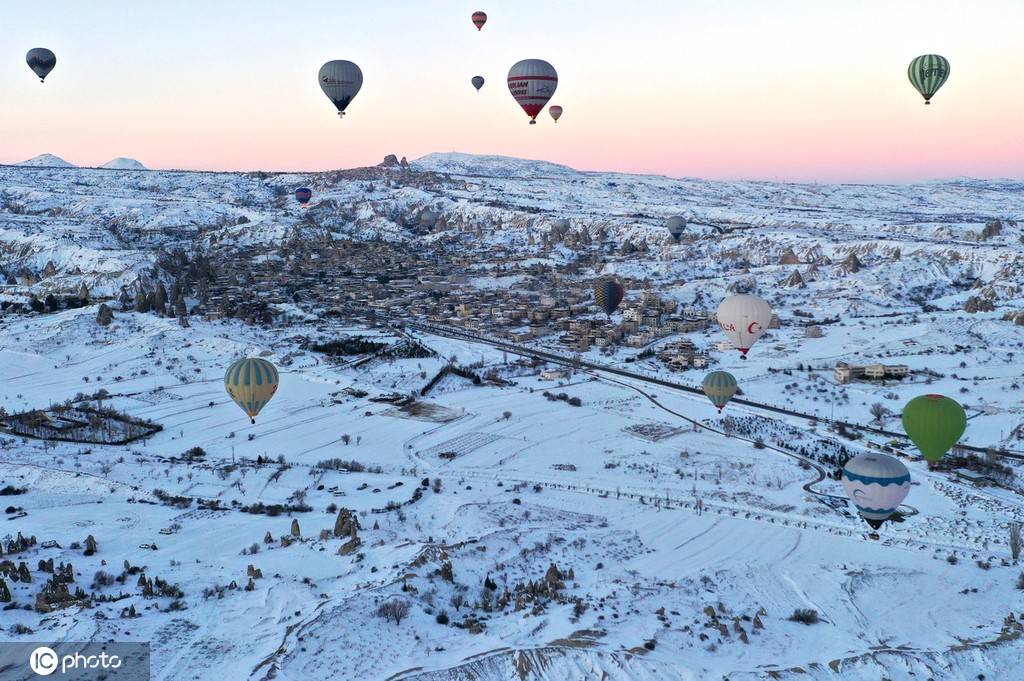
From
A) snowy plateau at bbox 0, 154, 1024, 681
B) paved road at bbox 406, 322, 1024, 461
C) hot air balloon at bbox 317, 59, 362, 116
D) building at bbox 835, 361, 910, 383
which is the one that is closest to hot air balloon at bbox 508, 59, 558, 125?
hot air balloon at bbox 317, 59, 362, 116

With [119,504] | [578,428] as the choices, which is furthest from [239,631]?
[578,428]

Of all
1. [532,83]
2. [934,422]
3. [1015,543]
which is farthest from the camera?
[532,83]

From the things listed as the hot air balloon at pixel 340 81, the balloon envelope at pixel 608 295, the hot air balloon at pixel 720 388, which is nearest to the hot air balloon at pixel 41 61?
the hot air balloon at pixel 340 81
